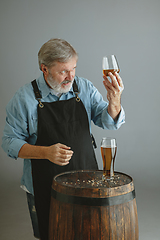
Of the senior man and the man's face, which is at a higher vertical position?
the man's face

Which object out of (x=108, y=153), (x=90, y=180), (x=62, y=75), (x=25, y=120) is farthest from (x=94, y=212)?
(x=62, y=75)

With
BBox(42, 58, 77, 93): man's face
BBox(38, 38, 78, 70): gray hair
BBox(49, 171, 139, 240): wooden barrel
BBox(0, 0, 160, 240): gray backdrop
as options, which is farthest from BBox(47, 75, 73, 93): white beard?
BBox(0, 0, 160, 240): gray backdrop

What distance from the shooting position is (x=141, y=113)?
4277 millimetres

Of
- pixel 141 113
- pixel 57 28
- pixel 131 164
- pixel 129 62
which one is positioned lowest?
pixel 131 164

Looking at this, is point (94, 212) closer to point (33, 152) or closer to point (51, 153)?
point (51, 153)

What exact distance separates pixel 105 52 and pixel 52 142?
239 centimetres

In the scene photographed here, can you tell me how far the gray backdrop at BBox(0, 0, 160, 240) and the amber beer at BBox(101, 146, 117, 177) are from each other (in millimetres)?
2265

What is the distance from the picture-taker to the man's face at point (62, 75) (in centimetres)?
208

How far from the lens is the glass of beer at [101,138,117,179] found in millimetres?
1724

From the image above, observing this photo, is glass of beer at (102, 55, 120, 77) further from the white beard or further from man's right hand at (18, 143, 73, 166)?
man's right hand at (18, 143, 73, 166)

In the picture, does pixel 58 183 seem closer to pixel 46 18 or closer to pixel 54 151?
pixel 54 151

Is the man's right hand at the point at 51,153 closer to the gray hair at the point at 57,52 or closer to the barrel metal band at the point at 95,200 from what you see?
the barrel metal band at the point at 95,200

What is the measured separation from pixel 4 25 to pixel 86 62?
120cm

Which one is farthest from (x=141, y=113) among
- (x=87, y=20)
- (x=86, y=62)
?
(x=87, y=20)
